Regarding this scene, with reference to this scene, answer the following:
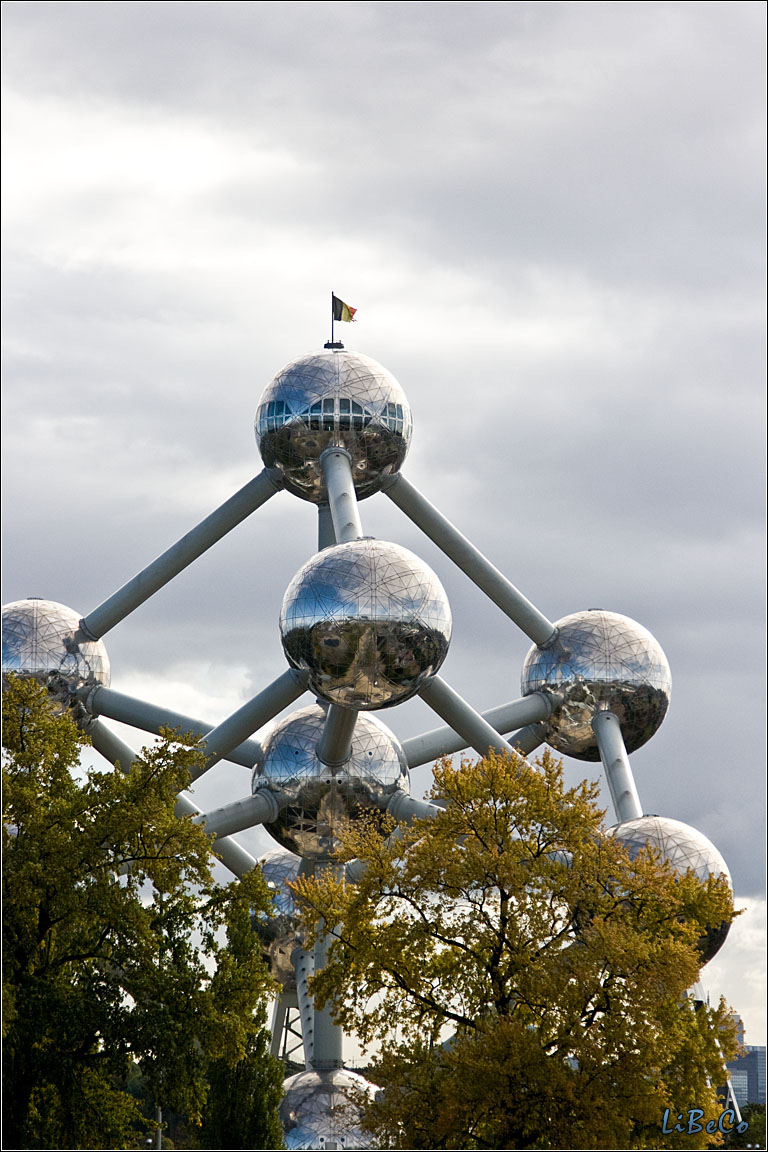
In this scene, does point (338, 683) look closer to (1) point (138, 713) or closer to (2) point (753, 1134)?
(1) point (138, 713)

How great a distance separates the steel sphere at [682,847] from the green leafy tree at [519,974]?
326 cm

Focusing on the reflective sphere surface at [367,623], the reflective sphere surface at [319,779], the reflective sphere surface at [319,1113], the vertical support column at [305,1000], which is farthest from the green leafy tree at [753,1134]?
the reflective sphere surface at [367,623]

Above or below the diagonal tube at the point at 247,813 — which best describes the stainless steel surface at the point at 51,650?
above

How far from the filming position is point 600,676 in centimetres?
2684

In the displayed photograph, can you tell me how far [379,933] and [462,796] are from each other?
182 cm

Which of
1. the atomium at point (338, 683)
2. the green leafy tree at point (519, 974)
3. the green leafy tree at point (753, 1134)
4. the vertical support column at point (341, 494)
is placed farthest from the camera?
the green leafy tree at point (753, 1134)

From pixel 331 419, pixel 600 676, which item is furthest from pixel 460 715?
pixel 331 419

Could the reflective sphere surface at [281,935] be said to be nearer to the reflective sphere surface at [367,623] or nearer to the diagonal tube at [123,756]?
the diagonal tube at [123,756]

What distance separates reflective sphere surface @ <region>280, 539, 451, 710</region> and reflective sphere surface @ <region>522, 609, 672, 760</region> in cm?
605

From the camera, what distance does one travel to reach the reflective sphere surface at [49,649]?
26125 mm

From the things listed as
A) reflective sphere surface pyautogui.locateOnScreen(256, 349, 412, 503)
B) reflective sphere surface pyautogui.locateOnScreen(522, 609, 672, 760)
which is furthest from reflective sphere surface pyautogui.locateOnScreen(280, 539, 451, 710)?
reflective sphere surface pyautogui.locateOnScreen(522, 609, 672, 760)

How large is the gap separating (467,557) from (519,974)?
371 inches

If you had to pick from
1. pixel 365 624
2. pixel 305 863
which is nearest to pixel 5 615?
pixel 305 863

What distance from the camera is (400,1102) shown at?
719 inches
